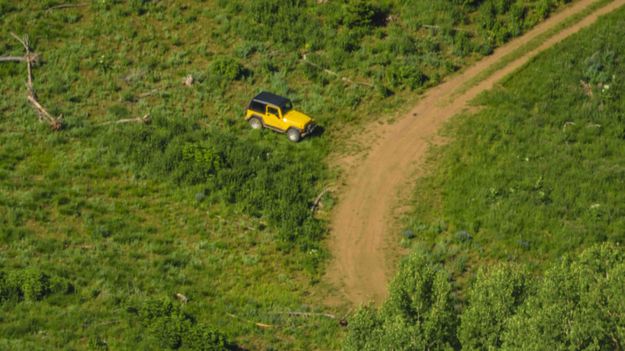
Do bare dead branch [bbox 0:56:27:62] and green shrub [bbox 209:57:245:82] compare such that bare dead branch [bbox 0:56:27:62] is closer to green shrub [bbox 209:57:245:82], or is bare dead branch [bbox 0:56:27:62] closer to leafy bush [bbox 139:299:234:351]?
green shrub [bbox 209:57:245:82]

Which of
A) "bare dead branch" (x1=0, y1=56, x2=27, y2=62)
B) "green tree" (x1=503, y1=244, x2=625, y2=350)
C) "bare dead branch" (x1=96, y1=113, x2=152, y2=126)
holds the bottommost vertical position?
"bare dead branch" (x1=96, y1=113, x2=152, y2=126)

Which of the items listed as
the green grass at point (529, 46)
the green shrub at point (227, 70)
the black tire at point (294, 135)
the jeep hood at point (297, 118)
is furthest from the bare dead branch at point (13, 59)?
the green grass at point (529, 46)

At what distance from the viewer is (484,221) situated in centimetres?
4325

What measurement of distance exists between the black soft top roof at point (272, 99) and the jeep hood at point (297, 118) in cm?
64

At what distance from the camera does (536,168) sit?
153 feet

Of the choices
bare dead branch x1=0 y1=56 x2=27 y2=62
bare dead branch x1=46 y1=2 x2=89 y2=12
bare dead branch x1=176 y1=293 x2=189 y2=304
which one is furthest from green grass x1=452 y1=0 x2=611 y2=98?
bare dead branch x1=0 y1=56 x2=27 y2=62

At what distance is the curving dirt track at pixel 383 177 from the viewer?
41.3m

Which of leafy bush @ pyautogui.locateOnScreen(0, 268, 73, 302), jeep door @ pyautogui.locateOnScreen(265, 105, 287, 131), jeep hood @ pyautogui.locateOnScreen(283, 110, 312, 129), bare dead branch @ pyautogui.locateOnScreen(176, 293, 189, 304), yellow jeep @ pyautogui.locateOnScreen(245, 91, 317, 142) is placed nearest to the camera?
leafy bush @ pyautogui.locateOnScreen(0, 268, 73, 302)

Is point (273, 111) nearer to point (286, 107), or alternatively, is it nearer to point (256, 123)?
point (286, 107)

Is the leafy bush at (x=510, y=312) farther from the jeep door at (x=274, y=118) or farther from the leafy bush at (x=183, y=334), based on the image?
the jeep door at (x=274, y=118)

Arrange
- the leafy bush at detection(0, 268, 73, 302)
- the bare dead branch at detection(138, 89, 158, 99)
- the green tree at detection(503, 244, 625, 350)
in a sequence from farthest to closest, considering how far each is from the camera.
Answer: the bare dead branch at detection(138, 89, 158, 99), the leafy bush at detection(0, 268, 73, 302), the green tree at detection(503, 244, 625, 350)

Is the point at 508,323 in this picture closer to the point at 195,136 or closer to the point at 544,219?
the point at 544,219

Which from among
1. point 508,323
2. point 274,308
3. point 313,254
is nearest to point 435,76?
point 313,254

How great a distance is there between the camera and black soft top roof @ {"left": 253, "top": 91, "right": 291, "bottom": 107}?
163 feet
